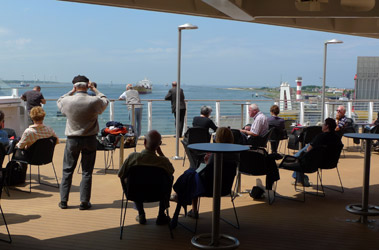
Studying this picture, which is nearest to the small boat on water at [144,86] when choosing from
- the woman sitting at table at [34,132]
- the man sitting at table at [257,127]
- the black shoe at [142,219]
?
the man sitting at table at [257,127]

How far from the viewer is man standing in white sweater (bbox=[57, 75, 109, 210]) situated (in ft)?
17.5

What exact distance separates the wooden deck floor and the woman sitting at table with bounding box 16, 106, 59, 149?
0.69 meters

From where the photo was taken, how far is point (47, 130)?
253 inches

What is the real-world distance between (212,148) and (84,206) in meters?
2.14

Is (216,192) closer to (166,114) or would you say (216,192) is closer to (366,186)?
(366,186)

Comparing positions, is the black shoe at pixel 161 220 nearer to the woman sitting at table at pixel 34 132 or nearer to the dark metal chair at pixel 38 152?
the dark metal chair at pixel 38 152

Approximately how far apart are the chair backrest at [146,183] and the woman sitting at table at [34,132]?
2.34 metres

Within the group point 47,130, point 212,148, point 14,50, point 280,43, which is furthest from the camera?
point 280,43

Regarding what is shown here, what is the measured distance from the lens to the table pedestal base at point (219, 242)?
4142 mm

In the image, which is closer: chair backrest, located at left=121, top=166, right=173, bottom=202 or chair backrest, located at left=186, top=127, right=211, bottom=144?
chair backrest, located at left=121, top=166, right=173, bottom=202

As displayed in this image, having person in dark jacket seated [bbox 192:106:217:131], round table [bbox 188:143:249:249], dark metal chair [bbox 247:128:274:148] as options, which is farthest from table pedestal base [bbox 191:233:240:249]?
person in dark jacket seated [bbox 192:106:217:131]

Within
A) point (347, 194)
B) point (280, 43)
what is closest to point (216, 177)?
point (347, 194)

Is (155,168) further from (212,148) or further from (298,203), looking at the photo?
(298,203)

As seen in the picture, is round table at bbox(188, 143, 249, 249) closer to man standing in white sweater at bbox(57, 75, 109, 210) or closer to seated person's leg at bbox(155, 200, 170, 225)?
seated person's leg at bbox(155, 200, 170, 225)
